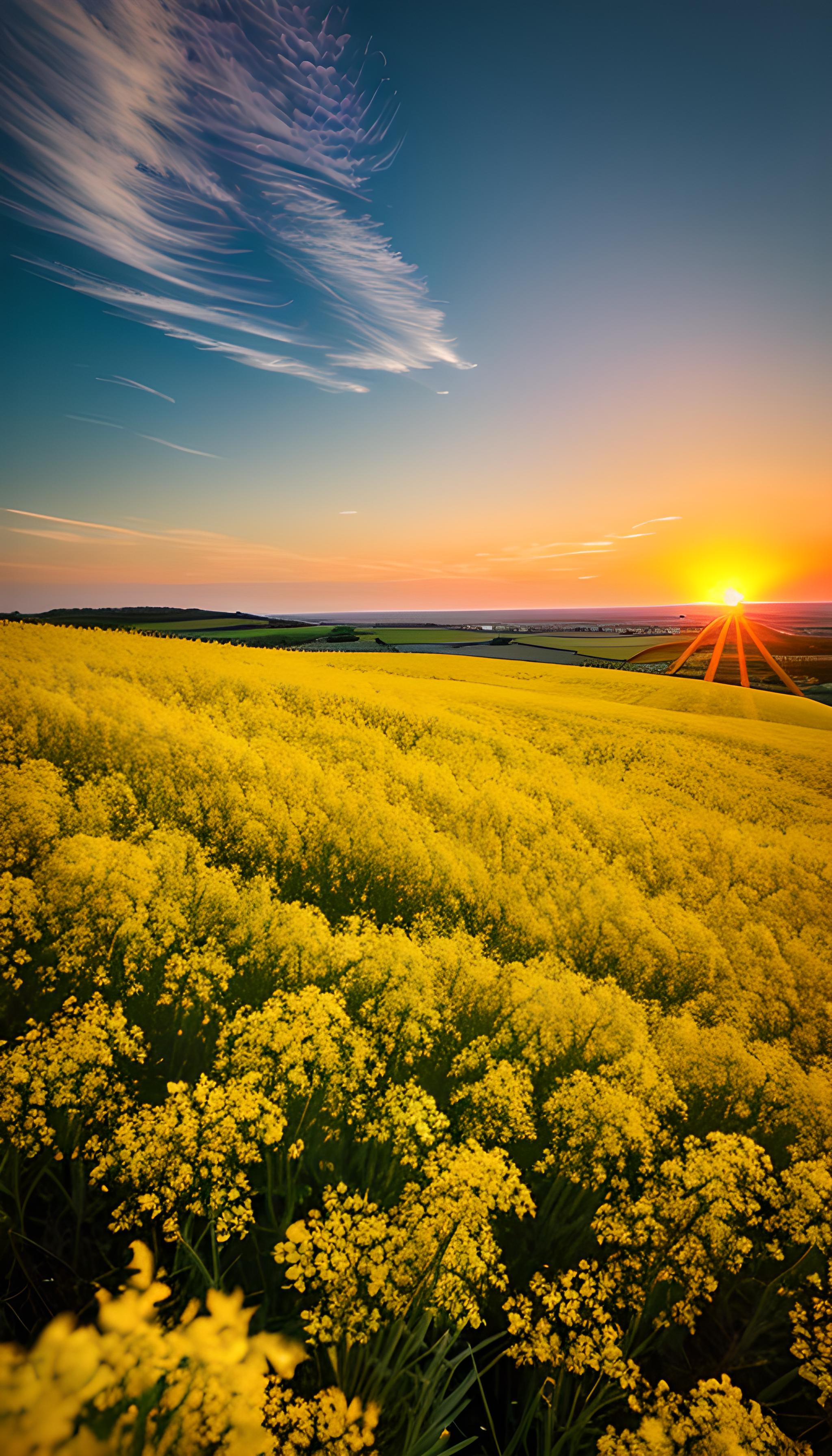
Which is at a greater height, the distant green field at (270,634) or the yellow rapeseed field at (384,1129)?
the distant green field at (270,634)

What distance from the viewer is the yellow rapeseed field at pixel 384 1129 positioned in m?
4.61

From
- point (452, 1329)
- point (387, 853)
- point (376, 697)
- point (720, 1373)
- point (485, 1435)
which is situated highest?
point (376, 697)

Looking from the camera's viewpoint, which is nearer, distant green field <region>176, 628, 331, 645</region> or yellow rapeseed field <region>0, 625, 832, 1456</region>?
yellow rapeseed field <region>0, 625, 832, 1456</region>

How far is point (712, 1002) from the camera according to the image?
930 cm

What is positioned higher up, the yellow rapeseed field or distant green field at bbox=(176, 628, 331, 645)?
distant green field at bbox=(176, 628, 331, 645)

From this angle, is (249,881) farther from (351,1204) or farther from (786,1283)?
(786,1283)

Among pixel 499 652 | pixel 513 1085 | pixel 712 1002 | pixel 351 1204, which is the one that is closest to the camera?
pixel 351 1204

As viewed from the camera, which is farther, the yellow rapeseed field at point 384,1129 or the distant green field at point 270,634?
the distant green field at point 270,634

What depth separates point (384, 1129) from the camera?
241 inches

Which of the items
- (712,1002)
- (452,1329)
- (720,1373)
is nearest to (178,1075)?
Result: (452,1329)

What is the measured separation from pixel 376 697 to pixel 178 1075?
16904mm

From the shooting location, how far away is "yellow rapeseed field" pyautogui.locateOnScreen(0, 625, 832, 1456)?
15.1 ft

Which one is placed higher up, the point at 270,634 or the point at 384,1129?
the point at 270,634

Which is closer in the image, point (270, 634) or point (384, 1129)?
point (384, 1129)
